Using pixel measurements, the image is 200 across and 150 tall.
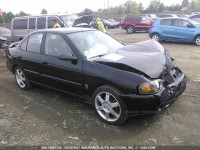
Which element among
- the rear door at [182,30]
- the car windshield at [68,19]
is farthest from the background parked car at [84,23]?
the rear door at [182,30]

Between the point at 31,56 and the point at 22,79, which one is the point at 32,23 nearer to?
the point at 22,79

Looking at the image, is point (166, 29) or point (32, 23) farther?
point (166, 29)

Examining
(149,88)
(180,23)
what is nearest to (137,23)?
(180,23)

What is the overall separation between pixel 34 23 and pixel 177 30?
7.87 metres

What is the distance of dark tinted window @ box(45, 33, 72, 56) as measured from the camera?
12.6 feet

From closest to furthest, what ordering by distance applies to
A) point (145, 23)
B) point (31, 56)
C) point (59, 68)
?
point (59, 68), point (31, 56), point (145, 23)

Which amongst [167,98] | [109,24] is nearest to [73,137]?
[167,98]

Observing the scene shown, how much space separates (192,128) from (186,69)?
345 centimetres

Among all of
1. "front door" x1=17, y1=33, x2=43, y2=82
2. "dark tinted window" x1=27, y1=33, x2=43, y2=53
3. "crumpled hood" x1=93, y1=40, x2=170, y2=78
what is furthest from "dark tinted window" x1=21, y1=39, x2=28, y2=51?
"crumpled hood" x1=93, y1=40, x2=170, y2=78

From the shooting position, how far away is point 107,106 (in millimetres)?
3336

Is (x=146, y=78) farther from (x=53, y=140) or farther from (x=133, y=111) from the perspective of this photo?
(x=53, y=140)

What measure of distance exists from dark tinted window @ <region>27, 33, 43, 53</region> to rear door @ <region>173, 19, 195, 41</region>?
8832mm

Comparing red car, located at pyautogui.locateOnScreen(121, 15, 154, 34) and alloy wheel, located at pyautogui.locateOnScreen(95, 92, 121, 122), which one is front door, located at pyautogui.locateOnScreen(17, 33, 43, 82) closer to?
alloy wheel, located at pyautogui.locateOnScreen(95, 92, 121, 122)

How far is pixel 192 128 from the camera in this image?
3.15 m
